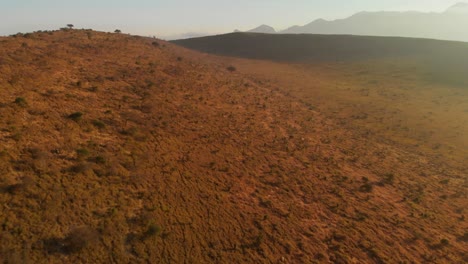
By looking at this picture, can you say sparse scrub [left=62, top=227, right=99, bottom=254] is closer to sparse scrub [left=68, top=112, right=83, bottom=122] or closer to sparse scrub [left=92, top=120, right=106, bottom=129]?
sparse scrub [left=92, top=120, right=106, bottom=129]

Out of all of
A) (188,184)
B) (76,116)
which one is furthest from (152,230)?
(76,116)

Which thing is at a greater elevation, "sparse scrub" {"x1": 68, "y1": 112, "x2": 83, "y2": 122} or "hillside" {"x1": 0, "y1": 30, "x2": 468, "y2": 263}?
"sparse scrub" {"x1": 68, "y1": 112, "x2": 83, "y2": 122}

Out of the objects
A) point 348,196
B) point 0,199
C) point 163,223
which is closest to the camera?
point 0,199

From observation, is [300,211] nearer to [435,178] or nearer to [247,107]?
[435,178]

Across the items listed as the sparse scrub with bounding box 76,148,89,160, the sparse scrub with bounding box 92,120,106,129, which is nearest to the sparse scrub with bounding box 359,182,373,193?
the sparse scrub with bounding box 76,148,89,160

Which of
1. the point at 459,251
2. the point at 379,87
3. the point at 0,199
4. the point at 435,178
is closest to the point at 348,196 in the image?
the point at 459,251

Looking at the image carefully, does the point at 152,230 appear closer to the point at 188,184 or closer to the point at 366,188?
the point at 188,184
